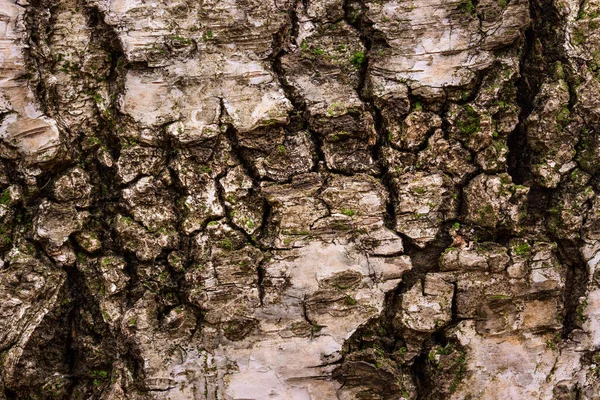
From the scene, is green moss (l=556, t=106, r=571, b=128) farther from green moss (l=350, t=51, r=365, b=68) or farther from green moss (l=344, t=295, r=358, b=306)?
green moss (l=344, t=295, r=358, b=306)

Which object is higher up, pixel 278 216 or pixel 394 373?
pixel 278 216

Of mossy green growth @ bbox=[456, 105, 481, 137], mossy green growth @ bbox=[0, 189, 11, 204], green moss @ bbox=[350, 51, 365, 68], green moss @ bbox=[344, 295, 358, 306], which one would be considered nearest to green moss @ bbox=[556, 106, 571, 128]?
mossy green growth @ bbox=[456, 105, 481, 137]

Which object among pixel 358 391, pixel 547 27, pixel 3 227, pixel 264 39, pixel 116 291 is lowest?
pixel 358 391

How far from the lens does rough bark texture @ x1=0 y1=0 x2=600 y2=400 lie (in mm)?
2146

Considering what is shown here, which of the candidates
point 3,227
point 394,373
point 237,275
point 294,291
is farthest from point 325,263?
point 3,227

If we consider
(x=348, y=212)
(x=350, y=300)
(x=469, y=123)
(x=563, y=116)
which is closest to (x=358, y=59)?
(x=469, y=123)

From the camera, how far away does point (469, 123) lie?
217 cm

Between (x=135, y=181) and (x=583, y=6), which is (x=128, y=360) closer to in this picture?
(x=135, y=181)

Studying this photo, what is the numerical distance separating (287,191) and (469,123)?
30.3 inches

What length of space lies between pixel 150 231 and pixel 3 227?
1.88ft

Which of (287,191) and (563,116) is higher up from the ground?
(563,116)

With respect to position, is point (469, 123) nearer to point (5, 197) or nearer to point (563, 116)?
point (563, 116)

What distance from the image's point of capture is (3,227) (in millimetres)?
2145

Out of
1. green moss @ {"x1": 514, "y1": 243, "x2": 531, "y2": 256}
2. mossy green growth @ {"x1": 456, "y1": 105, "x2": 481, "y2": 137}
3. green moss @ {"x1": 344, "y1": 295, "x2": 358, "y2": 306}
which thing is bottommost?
green moss @ {"x1": 344, "y1": 295, "x2": 358, "y2": 306}
